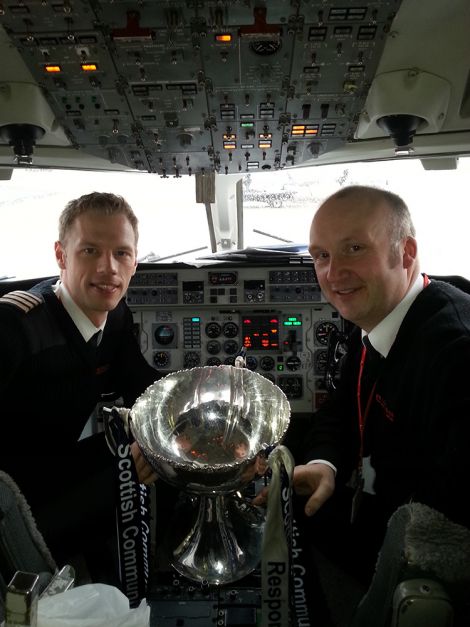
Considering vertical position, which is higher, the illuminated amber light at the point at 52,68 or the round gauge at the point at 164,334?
the illuminated amber light at the point at 52,68

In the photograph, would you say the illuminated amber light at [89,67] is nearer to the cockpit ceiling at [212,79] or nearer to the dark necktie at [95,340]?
the cockpit ceiling at [212,79]

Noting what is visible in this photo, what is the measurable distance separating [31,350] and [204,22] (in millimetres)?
1338

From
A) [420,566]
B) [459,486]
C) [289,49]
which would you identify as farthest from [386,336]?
[289,49]

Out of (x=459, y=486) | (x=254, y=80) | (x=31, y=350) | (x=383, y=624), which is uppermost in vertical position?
(x=254, y=80)

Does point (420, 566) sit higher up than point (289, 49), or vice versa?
point (289, 49)

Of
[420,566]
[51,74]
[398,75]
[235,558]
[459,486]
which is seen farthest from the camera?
[398,75]

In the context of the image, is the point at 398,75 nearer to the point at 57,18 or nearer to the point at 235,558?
the point at 57,18

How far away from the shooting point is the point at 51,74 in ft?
5.71

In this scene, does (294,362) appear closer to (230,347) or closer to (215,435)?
(230,347)

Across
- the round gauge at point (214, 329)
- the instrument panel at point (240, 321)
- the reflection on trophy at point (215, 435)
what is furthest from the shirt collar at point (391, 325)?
the round gauge at point (214, 329)

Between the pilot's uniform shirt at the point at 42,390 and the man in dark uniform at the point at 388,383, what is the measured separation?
100cm

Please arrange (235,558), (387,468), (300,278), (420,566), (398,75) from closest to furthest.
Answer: (420,566), (235,558), (387,468), (398,75), (300,278)

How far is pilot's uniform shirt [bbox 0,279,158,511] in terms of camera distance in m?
1.81

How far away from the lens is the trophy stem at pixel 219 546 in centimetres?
139
